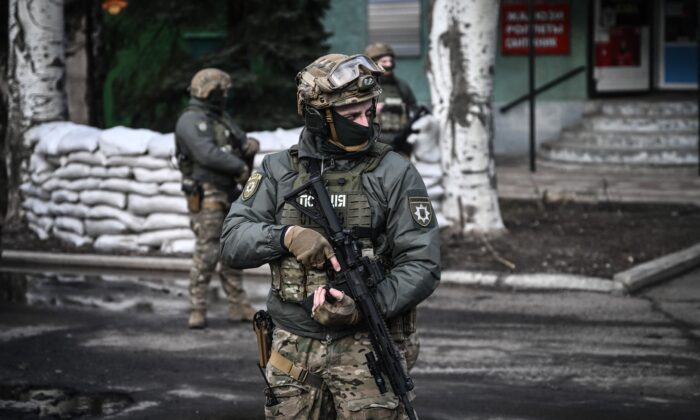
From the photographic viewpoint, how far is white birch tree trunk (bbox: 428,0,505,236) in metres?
11.3

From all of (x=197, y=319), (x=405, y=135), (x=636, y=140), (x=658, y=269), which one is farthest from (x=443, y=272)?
(x=636, y=140)

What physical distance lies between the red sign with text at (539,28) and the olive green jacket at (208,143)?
975 cm

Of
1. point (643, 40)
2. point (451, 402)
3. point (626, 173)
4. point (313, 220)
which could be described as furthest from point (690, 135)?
point (313, 220)

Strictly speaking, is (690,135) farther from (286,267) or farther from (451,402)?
(286,267)

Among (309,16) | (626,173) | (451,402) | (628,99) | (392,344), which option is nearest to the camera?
(392,344)

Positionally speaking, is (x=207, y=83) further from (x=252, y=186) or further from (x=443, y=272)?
(x=252, y=186)

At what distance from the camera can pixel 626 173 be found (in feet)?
51.1

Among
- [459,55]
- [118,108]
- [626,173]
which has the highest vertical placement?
[459,55]

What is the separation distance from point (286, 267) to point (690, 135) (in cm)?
1265

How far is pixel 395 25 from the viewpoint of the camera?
18031 millimetres

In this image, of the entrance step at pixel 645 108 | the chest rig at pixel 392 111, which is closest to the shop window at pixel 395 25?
the entrance step at pixel 645 108

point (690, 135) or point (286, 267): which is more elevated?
point (286, 267)

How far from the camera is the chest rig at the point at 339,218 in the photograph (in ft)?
14.1

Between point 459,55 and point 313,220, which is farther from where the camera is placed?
point 459,55
